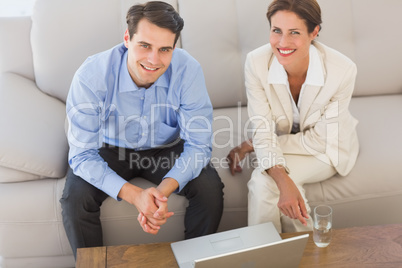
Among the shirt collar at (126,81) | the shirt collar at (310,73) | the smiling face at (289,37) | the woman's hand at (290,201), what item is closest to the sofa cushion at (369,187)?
the woman's hand at (290,201)

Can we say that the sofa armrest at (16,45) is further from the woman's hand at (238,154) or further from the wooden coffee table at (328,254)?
the wooden coffee table at (328,254)

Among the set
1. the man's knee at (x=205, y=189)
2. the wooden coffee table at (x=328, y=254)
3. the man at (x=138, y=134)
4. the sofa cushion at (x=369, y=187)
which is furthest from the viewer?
the sofa cushion at (x=369, y=187)

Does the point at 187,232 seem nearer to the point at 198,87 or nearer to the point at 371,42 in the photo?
the point at 198,87

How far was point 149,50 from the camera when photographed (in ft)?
5.95

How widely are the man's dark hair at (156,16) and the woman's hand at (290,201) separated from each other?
665 mm

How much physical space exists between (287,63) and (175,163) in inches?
22.0

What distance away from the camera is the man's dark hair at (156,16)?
177cm

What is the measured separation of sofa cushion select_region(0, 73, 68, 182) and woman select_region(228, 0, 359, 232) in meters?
0.71

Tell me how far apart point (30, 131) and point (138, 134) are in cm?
42

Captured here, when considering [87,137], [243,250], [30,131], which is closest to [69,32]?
[30,131]

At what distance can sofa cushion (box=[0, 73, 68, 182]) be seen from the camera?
2.03 meters

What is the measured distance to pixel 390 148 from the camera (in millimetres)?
2193

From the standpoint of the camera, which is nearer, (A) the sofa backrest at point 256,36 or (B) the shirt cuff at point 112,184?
(B) the shirt cuff at point 112,184

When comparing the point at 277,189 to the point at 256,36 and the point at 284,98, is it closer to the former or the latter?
the point at 284,98
